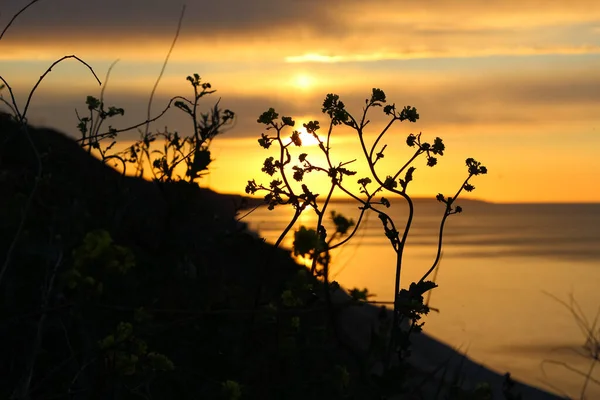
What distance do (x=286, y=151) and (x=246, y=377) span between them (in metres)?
1.02

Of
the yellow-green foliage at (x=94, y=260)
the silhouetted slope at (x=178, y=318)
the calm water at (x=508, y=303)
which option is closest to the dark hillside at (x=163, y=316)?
the silhouetted slope at (x=178, y=318)

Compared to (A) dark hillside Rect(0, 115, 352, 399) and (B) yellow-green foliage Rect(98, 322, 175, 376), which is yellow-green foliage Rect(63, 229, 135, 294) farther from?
(A) dark hillside Rect(0, 115, 352, 399)

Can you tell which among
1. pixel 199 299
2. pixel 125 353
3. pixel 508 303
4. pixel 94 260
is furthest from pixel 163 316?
pixel 508 303

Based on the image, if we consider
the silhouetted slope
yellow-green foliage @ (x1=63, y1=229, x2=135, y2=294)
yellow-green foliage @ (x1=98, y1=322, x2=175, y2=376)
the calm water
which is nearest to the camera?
yellow-green foliage @ (x1=63, y1=229, x2=135, y2=294)

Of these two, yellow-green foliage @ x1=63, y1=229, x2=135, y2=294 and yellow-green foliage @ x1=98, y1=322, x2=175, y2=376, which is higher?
yellow-green foliage @ x1=63, y1=229, x2=135, y2=294

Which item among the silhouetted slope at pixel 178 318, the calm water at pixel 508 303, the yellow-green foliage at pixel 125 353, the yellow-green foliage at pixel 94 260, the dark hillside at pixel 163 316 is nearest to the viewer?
Answer: the yellow-green foliage at pixel 94 260

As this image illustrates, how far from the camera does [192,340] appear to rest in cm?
386

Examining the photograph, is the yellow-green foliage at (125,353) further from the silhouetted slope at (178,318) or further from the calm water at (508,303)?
the calm water at (508,303)

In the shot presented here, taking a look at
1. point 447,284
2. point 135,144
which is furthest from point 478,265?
point 135,144

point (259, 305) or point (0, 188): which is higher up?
point (0, 188)

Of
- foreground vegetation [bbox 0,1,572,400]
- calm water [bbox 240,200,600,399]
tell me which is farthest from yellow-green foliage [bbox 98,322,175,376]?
calm water [bbox 240,200,600,399]

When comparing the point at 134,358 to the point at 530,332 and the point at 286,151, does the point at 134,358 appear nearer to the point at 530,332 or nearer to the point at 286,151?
the point at 286,151

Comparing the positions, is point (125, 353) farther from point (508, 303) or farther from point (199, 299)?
point (508, 303)

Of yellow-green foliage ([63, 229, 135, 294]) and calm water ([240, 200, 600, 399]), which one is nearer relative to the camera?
yellow-green foliage ([63, 229, 135, 294])
